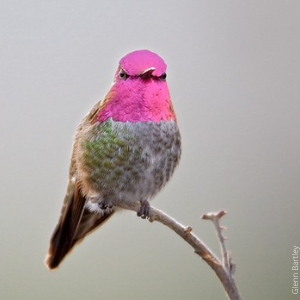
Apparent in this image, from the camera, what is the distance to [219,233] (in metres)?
0.90

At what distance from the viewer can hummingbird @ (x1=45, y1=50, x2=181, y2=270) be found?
108 cm

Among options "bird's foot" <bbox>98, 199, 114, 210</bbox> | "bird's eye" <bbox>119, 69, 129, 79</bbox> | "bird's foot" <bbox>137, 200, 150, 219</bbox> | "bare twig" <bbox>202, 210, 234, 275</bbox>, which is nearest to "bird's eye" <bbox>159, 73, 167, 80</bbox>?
"bird's eye" <bbox>119, 69, 129, 79</bbox>

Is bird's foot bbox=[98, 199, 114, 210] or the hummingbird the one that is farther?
bird's foot bbox=[98, 199, 114, 210]

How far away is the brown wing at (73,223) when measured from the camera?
1.38 metres

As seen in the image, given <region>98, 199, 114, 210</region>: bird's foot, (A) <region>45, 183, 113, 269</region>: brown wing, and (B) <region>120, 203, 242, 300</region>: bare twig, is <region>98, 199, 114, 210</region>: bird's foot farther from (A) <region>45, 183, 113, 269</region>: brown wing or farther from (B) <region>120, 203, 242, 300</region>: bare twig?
(B) <region>120, 203, 242, 300</region>: bare twig

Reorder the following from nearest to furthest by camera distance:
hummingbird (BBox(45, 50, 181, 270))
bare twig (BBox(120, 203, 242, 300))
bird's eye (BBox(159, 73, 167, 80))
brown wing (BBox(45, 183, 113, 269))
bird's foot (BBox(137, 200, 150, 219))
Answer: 1. bare twig (BBox(120, 203, 242, 300))
2. bird's eye (BBox(159, 73, 167, 80))
3. hummingbird (BBox(45, 50, 181, 270))
4. bird's foot (BBox(137, 200, 150, 219))
5. brown wing (BBox(45, 183, 113, 269))

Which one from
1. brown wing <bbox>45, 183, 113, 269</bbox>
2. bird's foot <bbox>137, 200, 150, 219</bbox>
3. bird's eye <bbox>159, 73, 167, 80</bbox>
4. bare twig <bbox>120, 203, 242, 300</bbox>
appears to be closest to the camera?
bare twig <bbox>120, 203, 242, 300</bbox>

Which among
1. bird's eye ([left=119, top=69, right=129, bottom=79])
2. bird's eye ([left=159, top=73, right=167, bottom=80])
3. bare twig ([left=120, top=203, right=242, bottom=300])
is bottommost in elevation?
bare twig ([left=120, top=203, right=242, bottom=300])

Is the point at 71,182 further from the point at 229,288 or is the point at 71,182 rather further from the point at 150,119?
the point at 229,288

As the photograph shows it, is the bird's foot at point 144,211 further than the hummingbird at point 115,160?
Yes

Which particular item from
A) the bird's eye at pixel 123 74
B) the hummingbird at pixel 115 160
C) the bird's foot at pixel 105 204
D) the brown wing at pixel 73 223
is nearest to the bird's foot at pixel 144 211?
the hummingbird at pixel 115 160

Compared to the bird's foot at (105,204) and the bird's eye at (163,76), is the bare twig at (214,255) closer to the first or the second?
the bird's eye at (163,76)

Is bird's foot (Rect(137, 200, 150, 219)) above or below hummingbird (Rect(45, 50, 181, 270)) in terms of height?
below

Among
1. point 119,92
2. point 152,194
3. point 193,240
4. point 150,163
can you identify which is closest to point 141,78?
point 119,92
